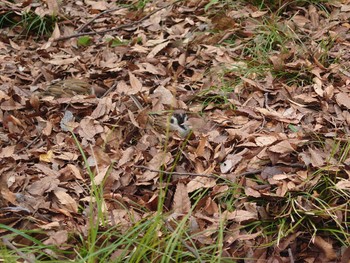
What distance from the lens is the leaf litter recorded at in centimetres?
245

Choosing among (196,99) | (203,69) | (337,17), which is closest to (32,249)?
(196,99)

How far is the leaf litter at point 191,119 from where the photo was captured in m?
2.45

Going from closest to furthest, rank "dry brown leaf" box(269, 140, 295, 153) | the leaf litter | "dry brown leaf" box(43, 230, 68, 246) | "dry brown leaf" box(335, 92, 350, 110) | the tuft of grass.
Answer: "dry brown leaf" box(43, 230, 68, 246) → the leaf litter → "dry brown leaf" box(269, 140, 295, 153) → "dry brown leaf" box(335, 92, 350, 110) → the tuft of grass

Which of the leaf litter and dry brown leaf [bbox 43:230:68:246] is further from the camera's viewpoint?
the leaf litter

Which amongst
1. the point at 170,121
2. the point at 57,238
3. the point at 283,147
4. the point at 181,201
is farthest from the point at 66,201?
the point at 283,147

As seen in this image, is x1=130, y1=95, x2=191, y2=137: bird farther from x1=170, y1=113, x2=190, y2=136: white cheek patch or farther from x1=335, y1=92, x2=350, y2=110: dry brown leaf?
x1=335, y1=92, x2=350, y2=110: dry brown leaf

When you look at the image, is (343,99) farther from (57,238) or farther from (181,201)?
(57,238)

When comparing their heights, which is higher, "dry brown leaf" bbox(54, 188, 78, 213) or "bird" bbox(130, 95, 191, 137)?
"dry brown leaf" bbox(54, 188, 78, 213)

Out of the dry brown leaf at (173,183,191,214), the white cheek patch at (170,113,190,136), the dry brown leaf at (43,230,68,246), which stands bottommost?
the white cheek patch at (170,113,190,136)

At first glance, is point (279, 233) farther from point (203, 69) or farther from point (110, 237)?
point (203, 69)

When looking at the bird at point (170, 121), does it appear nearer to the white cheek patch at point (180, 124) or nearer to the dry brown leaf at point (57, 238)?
the white cheek patch at point (180, 124)

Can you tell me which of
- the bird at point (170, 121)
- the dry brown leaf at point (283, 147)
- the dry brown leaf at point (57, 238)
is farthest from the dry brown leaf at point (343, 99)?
the dry brown leaf at point (57, 238)

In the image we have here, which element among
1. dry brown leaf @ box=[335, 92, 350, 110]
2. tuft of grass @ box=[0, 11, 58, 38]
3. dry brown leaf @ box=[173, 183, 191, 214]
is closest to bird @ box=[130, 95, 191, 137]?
dry brown leaf @ box=[173, 183, 191, 214]

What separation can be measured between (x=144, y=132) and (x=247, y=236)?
0.86 m
